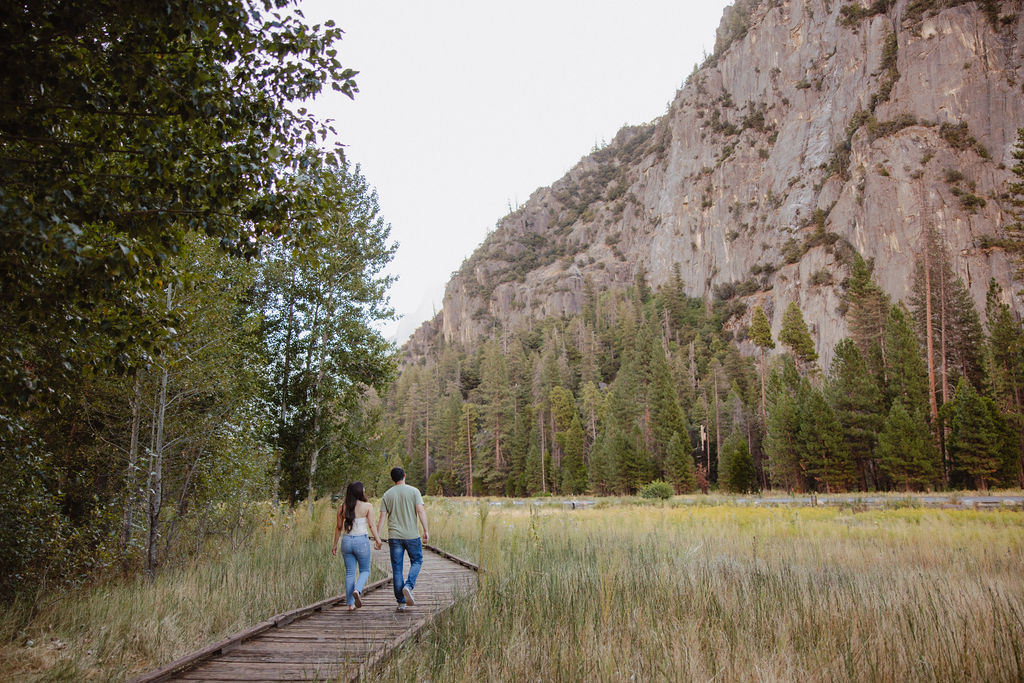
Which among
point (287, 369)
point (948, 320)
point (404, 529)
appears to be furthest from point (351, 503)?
point (948, 320)

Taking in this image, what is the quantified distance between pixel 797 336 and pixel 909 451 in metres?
35.0

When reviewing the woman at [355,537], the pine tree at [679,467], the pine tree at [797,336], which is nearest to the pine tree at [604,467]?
the pine tree at [679,467]

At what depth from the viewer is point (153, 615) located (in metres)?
6.04

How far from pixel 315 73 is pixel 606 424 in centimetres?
→ 5891

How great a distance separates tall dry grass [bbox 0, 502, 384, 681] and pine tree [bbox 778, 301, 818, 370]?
226ft

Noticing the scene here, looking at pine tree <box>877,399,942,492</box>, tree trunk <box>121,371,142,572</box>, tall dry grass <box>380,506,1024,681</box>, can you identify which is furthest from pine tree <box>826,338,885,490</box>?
tree trunk <box>121,371,142,572</box>

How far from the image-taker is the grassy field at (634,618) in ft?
13.6

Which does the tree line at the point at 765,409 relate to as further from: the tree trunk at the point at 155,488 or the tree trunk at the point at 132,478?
the tree trunk at the point at 132,478

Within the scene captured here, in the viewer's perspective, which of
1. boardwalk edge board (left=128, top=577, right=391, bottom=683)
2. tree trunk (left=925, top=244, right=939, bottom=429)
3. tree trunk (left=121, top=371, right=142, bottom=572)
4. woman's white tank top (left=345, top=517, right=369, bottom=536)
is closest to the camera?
boardwalk edge board (left=128, top=577, right=391, bottom=683)

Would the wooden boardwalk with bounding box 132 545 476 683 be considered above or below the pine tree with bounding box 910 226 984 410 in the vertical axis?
below

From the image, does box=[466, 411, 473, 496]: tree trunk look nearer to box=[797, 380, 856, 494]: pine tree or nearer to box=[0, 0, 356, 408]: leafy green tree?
box=[797, 380, 856, 494]: pine tree

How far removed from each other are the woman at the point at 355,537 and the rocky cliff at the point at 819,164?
191 ft

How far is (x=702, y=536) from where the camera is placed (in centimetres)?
1373

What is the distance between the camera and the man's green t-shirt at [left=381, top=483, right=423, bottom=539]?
7.00 m
